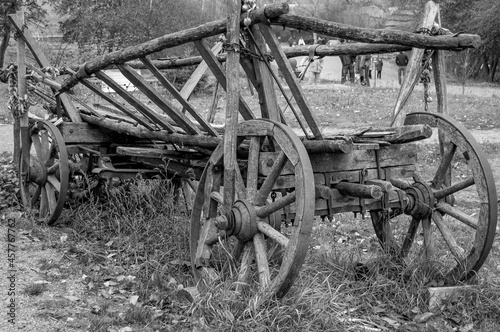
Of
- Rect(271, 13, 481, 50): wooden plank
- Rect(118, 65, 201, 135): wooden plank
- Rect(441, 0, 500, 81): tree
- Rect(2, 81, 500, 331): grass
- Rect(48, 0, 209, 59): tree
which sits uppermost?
Rect(441, 0, 500, 81): tree

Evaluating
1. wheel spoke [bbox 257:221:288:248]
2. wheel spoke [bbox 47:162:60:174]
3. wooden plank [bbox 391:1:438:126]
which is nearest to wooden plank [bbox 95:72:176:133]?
wheel spoke [bbox 47:162:60:174]

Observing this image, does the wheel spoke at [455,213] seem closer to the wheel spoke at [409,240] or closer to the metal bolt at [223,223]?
the wheel spoke at [409,240]

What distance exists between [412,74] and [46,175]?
144 inches

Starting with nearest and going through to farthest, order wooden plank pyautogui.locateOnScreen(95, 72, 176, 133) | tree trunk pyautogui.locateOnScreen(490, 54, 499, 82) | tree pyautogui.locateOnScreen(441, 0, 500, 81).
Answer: wooden plank pyautogui.locateOnScreen(95, 72, 176, 133)
tree pyautogui.locateOnScreen(441, 0, 500, 81)
tree trunk pyautogui.locateOnScreen(490, 54, 499, 82)

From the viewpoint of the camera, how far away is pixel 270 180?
423cm

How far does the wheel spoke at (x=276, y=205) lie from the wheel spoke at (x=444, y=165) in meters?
1.39

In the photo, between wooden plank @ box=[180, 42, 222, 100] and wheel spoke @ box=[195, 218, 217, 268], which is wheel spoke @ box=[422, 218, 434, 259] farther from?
wooden plank @ box=[180, 42, 222, 100]

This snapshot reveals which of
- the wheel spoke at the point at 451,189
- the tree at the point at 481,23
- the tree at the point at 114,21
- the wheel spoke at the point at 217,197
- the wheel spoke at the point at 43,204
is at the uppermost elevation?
the tree at the point at 481,23

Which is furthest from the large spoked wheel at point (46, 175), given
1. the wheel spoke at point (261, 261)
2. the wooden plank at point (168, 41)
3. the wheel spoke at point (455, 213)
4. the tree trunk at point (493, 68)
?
the tree trunk at point (493, 68)

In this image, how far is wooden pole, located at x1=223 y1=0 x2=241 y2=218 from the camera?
420cm

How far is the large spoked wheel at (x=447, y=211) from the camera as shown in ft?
14.2

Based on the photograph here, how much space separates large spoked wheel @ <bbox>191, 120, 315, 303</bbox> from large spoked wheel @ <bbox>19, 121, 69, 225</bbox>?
1774 mm

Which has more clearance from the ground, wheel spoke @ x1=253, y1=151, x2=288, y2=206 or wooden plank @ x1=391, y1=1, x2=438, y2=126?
wooden plank @ x1=391, y1=1, x2=438, y2=126

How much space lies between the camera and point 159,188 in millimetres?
6641
